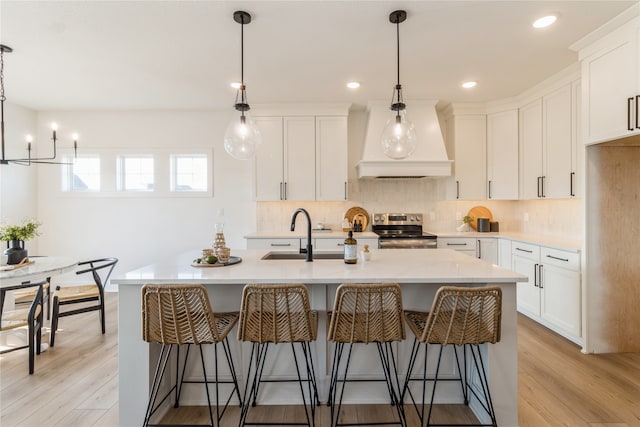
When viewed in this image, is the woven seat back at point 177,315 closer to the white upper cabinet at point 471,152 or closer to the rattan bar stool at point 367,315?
the rattan bar stool at point 367,315

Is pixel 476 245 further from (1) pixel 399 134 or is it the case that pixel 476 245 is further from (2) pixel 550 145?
(1) pixel 399 134

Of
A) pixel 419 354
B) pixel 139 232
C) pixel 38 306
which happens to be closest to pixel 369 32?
pixel 419 354

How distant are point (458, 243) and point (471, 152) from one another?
1270mm

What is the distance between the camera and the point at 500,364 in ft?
6.41

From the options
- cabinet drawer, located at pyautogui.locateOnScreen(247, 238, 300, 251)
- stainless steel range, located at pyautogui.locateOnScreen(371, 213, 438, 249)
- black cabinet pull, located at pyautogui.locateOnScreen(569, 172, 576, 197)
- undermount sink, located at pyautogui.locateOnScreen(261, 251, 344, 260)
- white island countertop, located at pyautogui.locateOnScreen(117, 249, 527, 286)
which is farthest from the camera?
stainless steel range, located at pyautogui.locateOnScreen(371, 213, 438, 249)

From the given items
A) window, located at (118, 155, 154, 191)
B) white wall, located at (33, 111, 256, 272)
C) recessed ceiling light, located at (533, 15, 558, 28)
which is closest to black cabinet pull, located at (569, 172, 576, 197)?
recessed ceiling light, located at (533, 15, 558, 28)

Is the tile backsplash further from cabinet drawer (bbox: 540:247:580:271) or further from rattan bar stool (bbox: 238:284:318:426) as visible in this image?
rattan bar stool (bbox: 238:284:318:426)

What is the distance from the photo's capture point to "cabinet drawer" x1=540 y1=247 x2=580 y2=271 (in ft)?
9.71

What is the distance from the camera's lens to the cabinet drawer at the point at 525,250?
3.47 m

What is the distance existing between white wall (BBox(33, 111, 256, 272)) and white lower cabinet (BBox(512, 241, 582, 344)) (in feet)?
11.6

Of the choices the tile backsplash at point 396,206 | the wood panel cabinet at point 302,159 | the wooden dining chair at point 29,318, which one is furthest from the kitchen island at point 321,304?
the tile backsplash at point 396,206

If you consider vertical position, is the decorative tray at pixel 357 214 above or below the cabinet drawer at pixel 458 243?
above

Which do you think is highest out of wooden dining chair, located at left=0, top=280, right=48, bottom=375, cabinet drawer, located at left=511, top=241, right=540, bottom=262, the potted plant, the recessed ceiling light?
the recessed ceiling light

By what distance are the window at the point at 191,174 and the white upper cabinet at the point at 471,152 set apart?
357 cm
